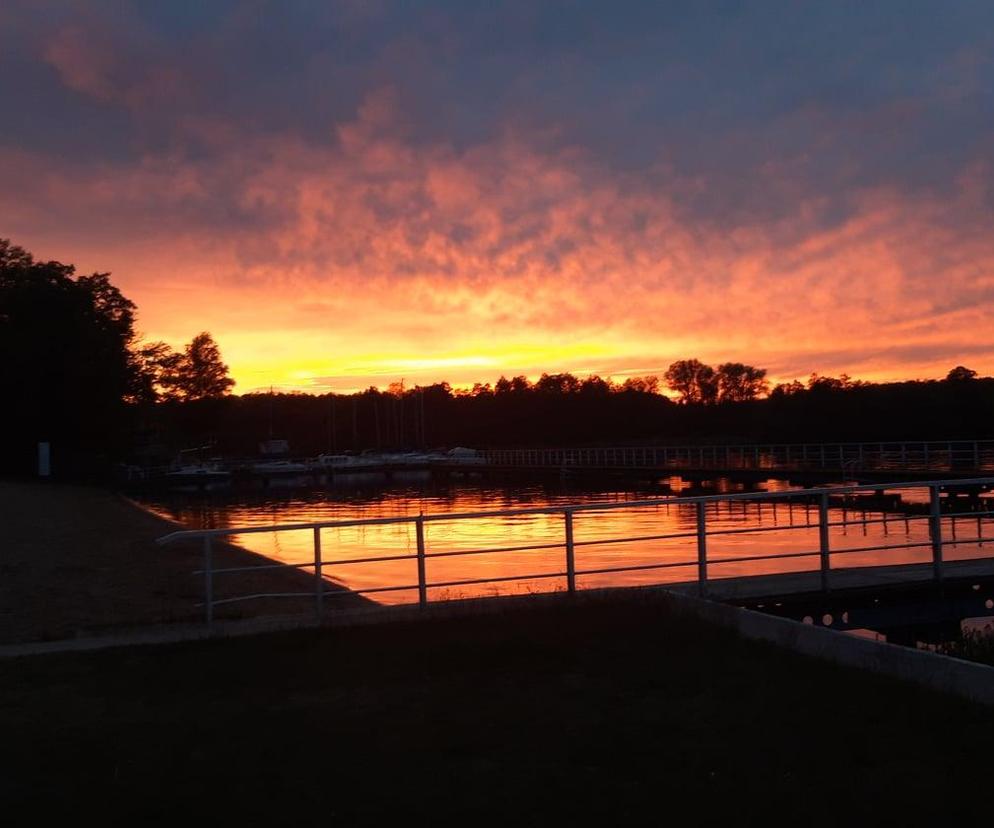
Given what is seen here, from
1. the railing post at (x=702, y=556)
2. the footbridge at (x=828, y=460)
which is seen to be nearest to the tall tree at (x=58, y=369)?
the footbridge at (x=828, y=460)

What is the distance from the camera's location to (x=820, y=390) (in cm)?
9262

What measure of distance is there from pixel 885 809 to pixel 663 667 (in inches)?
125

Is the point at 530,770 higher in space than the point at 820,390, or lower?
lower

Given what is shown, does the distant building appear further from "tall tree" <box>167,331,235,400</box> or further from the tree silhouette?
the tree silhouette

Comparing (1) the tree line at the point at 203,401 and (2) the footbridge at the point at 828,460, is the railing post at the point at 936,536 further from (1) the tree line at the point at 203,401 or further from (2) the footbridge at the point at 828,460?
(1) the tree line at the point at 203,401

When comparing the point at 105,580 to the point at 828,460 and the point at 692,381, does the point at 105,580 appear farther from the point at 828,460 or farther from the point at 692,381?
the point at 692,381

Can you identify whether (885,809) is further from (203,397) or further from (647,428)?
(647,428)

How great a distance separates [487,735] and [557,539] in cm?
2039

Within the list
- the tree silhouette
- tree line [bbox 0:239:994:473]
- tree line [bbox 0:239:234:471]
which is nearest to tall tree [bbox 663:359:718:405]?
tree line [bbox 0:239:994:473]

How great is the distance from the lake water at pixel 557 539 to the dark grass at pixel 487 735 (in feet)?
11.9

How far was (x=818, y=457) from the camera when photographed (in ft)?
199

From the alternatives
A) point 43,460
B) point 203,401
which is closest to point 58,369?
point 43,460

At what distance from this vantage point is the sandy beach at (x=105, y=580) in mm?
13867

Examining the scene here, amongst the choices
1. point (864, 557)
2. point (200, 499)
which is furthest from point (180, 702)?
point (200, 499)
